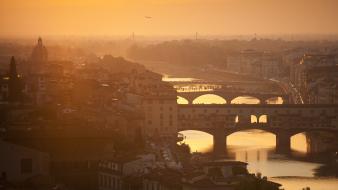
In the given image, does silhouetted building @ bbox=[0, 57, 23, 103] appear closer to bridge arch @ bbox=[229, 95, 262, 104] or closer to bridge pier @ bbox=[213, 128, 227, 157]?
bridge pier @ bbox=[213, 128, 227, 157]

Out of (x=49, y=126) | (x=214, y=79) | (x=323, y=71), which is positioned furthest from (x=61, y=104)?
(x=214, y=79)

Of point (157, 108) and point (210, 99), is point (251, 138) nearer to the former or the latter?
point (157, 108)

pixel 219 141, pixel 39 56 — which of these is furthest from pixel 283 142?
pixel 39 56

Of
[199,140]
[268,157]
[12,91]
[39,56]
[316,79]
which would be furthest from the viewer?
[316,79]

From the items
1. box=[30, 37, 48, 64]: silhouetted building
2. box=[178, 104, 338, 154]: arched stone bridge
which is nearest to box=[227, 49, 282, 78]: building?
box=[30, 37, 48, 64]: silhouetted building

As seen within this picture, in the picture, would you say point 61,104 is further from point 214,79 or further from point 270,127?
point 214,79

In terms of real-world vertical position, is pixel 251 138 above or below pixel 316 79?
below
